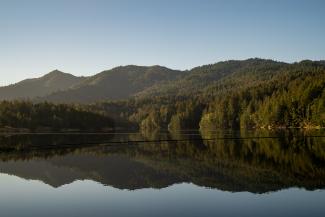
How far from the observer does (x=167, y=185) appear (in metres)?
46.1

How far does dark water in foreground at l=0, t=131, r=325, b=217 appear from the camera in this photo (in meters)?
34.2

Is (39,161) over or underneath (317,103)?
underneath

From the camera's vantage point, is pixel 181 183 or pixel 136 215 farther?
pixel 181 183

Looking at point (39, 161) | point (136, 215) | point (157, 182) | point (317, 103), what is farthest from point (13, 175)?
point (317, 103)

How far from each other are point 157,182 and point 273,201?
51.5 ft

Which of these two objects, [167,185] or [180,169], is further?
[180,169]

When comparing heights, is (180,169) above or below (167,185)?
above

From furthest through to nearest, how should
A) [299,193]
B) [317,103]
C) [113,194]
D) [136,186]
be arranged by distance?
1. [317,103]
2. [136,186]
3. [113,194]
4. [299,193]

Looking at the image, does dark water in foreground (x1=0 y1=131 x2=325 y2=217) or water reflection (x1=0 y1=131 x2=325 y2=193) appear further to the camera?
water reflection (x1=0 y1=131 x2=325 y2=193)

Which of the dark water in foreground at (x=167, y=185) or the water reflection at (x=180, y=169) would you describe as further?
the water reflection at (x=180, y=169)

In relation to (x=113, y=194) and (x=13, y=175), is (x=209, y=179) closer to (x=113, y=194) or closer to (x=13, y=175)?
(x=113, y=194)

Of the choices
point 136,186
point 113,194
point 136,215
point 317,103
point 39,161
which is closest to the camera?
point 136,215

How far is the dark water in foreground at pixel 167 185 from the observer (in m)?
34.2

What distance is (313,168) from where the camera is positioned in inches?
2078
